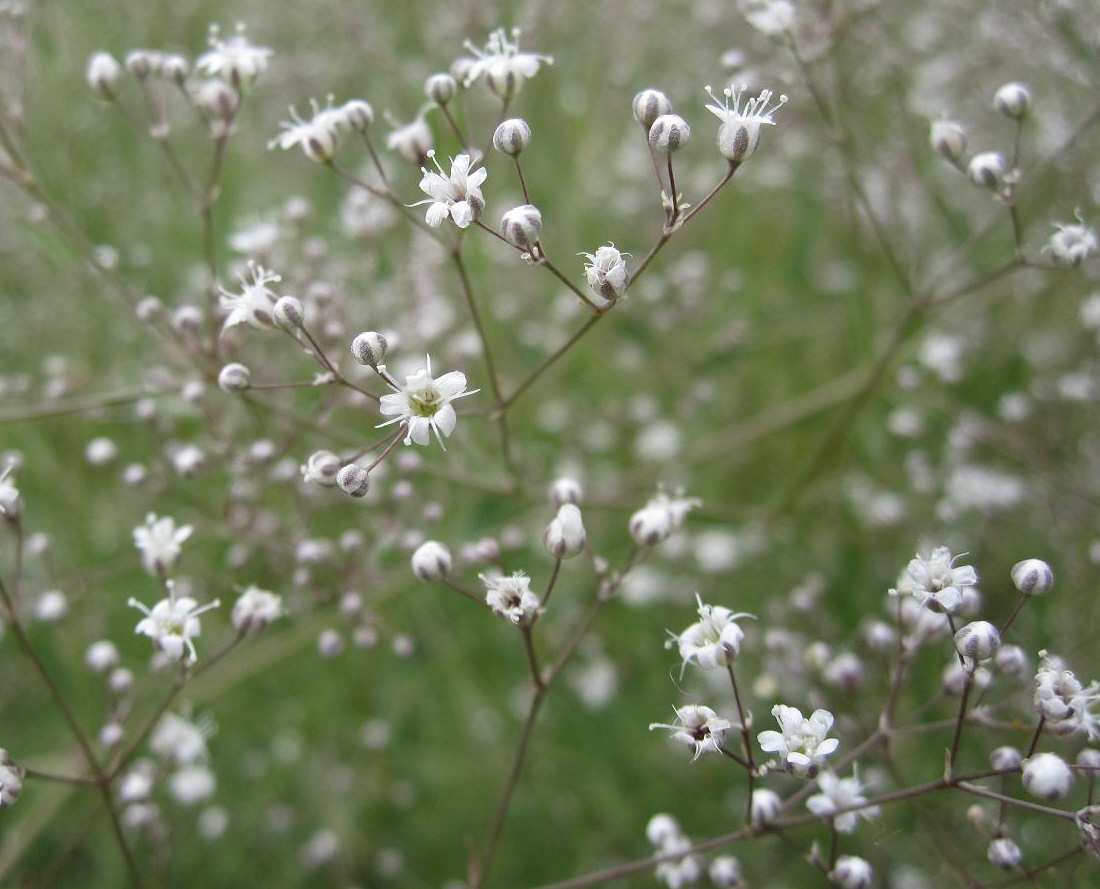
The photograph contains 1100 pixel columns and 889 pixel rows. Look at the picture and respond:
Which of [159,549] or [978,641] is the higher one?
[159,549]

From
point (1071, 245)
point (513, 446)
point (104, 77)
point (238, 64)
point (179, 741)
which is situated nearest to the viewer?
point (1071, 245)

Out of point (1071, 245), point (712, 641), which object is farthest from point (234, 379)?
point (1071, 245)

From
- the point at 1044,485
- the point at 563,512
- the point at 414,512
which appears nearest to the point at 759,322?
the point at 1044,485

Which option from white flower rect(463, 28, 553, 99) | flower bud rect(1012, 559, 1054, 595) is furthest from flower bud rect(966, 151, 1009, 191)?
white flower rect(463, 28, 553, 99)

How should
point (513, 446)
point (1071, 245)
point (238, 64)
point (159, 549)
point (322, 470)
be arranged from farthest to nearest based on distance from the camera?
point (513, 446)
point (238, 64)
point (159, 549)
point (1071, 245)
point (322, 470)

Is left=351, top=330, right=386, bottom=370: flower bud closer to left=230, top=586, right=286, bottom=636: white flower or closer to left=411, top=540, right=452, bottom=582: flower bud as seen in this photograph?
left=411, top=540, right=452, bottom=582: flower bud

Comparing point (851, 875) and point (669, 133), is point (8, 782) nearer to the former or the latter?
point (851, 875)

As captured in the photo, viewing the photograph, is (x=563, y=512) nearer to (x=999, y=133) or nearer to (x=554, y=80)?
(x=554, y=80)

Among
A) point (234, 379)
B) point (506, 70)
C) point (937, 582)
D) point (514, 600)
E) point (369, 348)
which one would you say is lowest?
point (937, 582)
